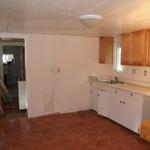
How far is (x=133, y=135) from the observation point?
351 cm

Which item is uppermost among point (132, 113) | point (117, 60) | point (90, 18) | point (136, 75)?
point (90, 18)

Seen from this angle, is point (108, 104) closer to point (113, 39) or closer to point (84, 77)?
point (84, 77)

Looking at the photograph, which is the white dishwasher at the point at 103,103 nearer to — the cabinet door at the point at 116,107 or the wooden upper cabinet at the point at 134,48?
the cabinet door at the point at 116,107

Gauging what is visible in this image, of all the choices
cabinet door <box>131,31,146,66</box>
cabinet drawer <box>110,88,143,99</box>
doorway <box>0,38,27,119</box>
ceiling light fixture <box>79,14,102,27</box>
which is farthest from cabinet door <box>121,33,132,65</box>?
doorway <box>0,38,27,119</box>

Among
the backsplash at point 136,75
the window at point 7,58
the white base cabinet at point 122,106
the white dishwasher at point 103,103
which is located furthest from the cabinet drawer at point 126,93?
the window at point 7,58

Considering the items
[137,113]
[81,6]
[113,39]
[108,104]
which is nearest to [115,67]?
[113,39]

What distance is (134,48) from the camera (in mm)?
3869

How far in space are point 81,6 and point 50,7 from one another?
1.15 feet

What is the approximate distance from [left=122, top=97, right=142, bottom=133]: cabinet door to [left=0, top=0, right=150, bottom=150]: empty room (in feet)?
0.06

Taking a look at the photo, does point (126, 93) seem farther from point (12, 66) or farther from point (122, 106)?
point (12, 66)

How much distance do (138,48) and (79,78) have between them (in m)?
1.81

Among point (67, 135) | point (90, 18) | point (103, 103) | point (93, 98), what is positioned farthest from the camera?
point (93, 98)

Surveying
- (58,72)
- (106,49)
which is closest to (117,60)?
(106,49)

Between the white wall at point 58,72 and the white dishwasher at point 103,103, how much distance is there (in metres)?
0.61
